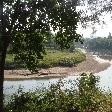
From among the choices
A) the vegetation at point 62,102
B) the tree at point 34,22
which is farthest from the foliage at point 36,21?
the vegetation at point 62,102

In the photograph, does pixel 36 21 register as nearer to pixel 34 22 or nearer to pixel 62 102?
pixel 34 22

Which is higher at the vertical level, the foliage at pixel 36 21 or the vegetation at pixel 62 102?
the foliage at pixel 36 21

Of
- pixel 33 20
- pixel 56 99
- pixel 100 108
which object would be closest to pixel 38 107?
pixel 56 99

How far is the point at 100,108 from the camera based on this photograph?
16.6 metres

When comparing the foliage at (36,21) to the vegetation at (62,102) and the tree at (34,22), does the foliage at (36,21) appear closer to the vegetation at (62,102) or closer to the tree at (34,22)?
the tree at (34,22)

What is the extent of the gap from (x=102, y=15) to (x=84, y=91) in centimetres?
445

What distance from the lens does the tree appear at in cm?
1644

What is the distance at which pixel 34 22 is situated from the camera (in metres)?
16.5

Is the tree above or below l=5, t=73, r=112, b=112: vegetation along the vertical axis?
above

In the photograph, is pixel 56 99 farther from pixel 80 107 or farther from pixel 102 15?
pixel 102 15

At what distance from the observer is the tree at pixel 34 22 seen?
647 inches

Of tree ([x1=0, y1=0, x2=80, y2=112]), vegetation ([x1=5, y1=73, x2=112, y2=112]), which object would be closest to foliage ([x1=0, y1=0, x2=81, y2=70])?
tree ([x1=0, y1=0, x2=80, y2=112])

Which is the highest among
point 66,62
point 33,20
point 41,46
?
point 33,20

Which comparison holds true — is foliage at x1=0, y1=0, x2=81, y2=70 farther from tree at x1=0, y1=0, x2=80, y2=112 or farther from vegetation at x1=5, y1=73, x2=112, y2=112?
vegetation at x1=5, y1=73, x2=112, y2=112
